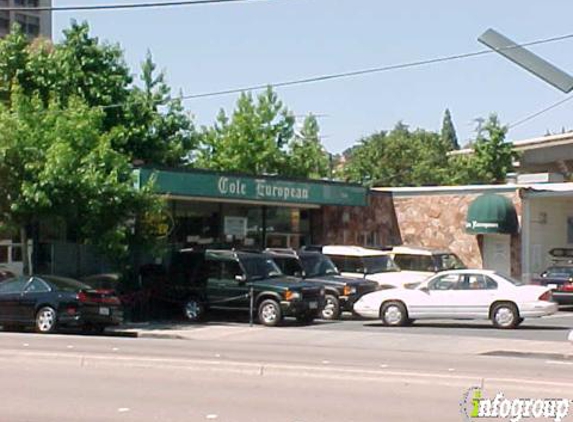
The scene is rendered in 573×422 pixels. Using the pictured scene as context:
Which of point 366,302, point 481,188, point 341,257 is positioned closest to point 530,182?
point 481,188

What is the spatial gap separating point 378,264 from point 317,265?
2.79m

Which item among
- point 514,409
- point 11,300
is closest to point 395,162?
point 11,300

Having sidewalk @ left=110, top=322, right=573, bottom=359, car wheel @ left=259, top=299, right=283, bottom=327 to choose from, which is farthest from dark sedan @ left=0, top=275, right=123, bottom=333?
car wheel @ left=259, top=299, right=283, bottom=327

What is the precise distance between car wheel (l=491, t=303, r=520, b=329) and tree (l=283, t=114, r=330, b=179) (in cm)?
2616

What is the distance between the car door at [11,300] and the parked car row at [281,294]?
0.08ft

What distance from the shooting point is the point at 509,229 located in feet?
132

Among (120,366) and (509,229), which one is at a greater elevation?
(509,229)

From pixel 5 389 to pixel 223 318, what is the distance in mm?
16743

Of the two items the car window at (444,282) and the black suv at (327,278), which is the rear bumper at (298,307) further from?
the car window at (444,282)

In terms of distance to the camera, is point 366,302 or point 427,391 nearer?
point 427,391

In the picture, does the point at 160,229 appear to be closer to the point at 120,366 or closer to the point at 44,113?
the point at 44,113

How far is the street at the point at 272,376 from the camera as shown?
12055 mm

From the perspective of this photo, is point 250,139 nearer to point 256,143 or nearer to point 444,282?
point 256,143

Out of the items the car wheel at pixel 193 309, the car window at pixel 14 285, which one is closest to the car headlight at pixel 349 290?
the car wheel at pixel 193 309
